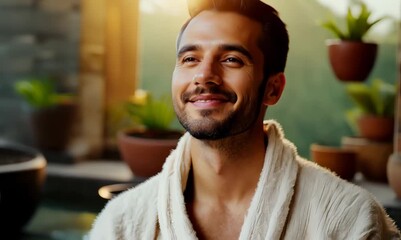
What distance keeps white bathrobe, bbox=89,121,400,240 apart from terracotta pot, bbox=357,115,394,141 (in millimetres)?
2178

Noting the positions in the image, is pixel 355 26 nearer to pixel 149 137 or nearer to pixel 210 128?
pixel 149 137

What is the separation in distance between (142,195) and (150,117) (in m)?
1.94

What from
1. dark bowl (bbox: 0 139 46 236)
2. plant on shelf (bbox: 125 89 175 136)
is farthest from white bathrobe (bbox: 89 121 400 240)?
plant on shelf (bbox: 125 89 175 136)

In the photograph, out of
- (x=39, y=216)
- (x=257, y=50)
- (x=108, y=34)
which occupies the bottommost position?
(x=39, y=216)

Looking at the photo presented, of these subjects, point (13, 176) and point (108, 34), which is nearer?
point (13, 176)

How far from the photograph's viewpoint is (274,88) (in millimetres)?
860

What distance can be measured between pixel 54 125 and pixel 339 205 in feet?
8.55

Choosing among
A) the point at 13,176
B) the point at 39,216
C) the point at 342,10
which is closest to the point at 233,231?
the point at 13,176

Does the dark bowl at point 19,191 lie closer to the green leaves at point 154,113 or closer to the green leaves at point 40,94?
the green leaves at point 154,113

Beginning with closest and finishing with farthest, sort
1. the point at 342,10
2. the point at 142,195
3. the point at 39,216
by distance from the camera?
1. the point at 142,195
2. the point at 342,10
3. the point at 39,216

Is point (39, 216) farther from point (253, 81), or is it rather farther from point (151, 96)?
point (253, 81)

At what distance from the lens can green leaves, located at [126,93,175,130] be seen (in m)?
2.83

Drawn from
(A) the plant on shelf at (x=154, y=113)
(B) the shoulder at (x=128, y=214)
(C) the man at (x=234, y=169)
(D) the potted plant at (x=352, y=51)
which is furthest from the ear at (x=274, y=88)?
(A) the plant on shelf at (x=154, y=113)

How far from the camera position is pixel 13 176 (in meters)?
2.17
